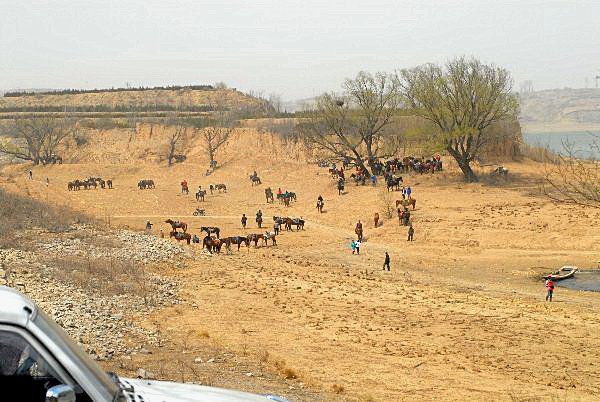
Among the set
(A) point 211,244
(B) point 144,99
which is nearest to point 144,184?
(A) point 211,244

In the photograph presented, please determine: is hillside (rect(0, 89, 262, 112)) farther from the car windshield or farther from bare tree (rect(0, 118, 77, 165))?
the car windshield

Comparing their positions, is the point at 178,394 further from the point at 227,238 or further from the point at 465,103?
the point at 465,103

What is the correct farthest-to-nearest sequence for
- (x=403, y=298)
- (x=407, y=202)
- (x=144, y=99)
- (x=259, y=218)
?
(x=144, y=99), (x=407, y=202), (x=259, y=218), (x=403, y=298)

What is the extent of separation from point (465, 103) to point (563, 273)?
22450 millimetres

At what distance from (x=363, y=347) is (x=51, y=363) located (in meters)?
12.4

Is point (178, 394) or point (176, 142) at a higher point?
point (176, 142)

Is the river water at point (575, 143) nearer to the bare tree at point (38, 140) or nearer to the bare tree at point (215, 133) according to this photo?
the bare tree at point (215, 133)

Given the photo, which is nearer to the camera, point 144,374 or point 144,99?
point 144,374

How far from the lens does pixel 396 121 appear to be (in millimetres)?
59062

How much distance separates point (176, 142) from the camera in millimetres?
71125

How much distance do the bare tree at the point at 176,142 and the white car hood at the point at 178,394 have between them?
64817 mm

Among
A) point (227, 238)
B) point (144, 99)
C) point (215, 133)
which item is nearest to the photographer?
point (227, 238)

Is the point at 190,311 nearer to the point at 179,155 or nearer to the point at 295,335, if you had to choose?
the point at 295,335

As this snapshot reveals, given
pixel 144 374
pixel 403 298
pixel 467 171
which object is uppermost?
pixel 467 171
